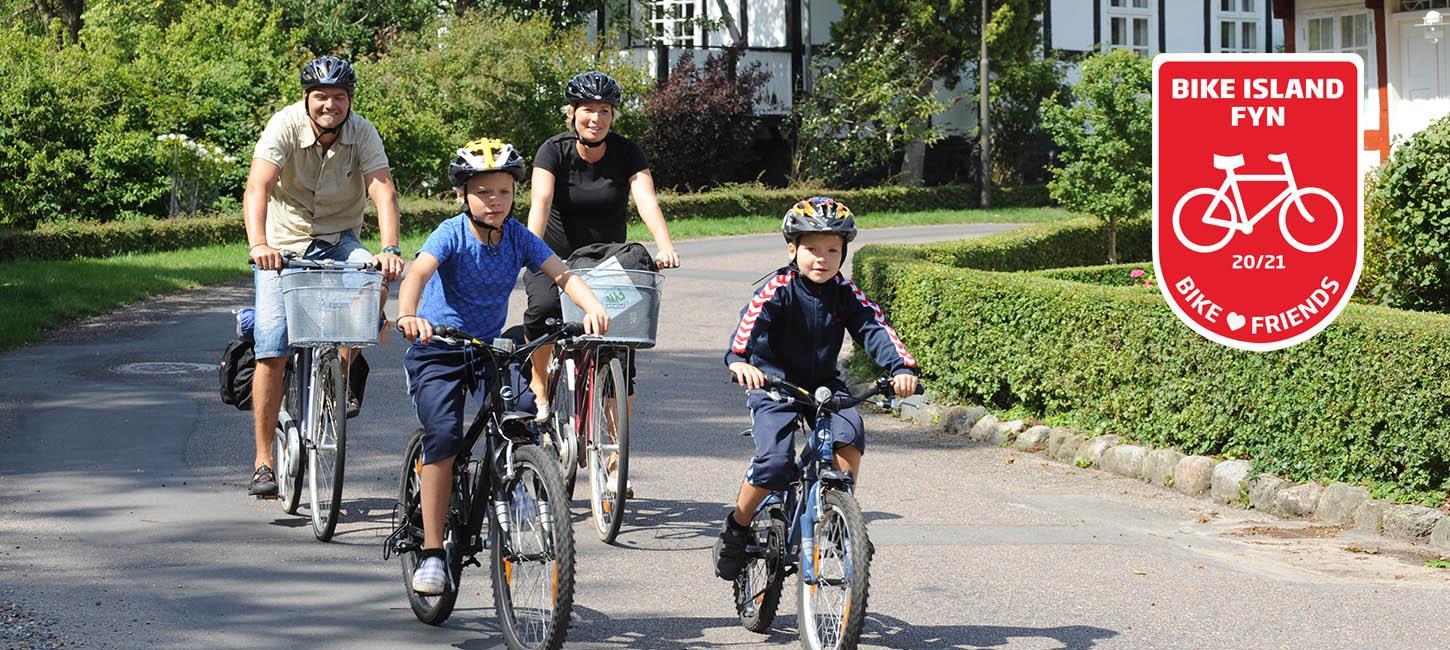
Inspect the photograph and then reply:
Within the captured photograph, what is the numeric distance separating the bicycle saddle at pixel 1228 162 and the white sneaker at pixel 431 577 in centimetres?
423

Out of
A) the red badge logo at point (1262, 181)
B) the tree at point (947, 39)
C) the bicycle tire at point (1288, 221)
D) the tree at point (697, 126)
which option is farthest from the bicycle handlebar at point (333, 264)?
the tree at point (947, 39)

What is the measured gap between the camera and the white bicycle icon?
8430 mm

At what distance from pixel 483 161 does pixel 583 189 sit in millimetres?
2049

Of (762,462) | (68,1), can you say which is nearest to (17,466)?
(762,462)

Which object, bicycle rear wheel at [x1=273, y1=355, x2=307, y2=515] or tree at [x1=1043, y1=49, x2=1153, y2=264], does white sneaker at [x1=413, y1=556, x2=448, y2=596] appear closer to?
bicycle rear wheel at [x1=273, y1=355, x2=307, y2=515]

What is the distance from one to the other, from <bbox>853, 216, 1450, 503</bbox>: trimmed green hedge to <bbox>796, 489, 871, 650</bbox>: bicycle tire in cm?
385

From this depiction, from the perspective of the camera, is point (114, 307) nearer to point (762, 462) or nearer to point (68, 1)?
point (762, 462)

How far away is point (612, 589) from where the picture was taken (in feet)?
22.7

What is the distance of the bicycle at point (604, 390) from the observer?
7.44 meters

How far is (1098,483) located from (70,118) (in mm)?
24323

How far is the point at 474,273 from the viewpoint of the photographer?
6.64m

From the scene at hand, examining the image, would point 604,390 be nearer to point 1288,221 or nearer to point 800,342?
point 800,342

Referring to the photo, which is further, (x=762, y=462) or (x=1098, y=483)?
(x=1098, y=483)

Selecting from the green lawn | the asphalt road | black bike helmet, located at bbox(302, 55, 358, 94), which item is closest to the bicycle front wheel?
the asphalt road
